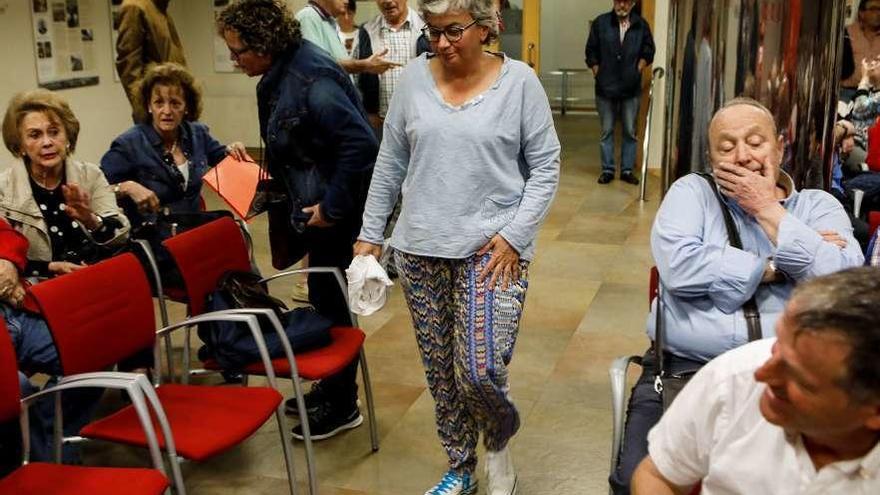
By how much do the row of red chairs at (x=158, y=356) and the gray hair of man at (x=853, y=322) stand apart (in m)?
1.57

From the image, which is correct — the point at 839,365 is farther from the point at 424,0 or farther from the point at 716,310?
the point at 424,0

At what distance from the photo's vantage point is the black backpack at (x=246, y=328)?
2779mm

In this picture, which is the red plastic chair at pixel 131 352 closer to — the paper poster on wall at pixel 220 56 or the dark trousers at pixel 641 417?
the dark trousers at pixel 641 417

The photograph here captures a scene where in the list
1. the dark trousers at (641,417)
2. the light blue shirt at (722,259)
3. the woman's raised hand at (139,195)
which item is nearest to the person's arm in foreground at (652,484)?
the dark trousers at (641,417)

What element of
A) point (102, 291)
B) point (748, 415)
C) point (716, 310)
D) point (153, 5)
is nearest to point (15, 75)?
point (153, 5)

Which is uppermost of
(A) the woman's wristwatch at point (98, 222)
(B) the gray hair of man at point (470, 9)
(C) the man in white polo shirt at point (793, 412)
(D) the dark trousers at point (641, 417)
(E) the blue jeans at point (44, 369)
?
(B) the gray hair of man at point (470, 9)

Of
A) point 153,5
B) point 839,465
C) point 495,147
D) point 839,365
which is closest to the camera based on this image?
point 839,365

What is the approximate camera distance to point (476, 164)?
2.39m

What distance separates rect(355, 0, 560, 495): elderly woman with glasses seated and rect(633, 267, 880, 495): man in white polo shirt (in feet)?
3.34

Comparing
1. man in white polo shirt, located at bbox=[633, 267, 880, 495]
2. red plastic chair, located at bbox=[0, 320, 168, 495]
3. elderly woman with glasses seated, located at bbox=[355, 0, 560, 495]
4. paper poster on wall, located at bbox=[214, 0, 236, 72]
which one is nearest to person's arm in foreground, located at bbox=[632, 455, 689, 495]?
man in white polo shirt, located at bbox=[633, 267, 880, 495]

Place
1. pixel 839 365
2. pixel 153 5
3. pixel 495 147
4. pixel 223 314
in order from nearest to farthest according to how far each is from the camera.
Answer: pixel 839 365 < pixel 495 147 < pixel 223 314 < pixel 153 5

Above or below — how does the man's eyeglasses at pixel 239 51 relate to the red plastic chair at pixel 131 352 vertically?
above

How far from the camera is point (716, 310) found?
7.31 feet

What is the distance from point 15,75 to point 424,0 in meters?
5.28
